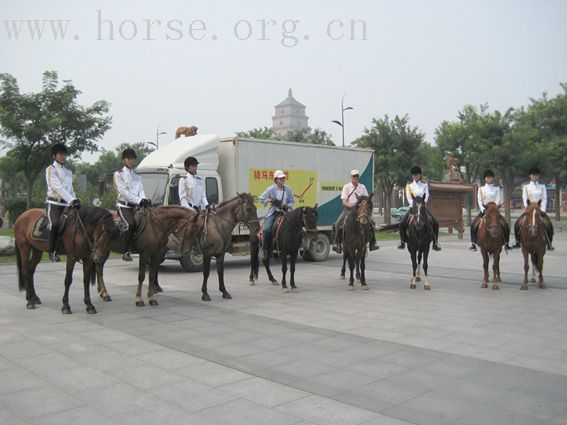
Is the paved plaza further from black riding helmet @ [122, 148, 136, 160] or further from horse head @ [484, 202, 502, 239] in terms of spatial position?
black riding helmet @ [122, 148, 136, 160]

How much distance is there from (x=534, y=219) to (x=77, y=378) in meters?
9.66

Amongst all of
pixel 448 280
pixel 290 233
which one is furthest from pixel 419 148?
pixel 290 233

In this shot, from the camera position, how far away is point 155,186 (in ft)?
45.8

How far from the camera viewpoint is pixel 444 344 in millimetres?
7000

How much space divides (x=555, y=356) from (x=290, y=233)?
6107 mm

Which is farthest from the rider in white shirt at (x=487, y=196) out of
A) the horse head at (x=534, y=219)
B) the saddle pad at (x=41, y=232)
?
the saddle pad at (x=41, y=232)

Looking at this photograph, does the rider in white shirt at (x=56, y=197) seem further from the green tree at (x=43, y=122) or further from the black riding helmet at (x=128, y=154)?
the green tree at (x=43, y=122)

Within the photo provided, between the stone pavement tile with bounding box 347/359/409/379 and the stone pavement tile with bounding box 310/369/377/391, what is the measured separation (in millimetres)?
110

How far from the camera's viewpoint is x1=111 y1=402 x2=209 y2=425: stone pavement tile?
14.6 ft

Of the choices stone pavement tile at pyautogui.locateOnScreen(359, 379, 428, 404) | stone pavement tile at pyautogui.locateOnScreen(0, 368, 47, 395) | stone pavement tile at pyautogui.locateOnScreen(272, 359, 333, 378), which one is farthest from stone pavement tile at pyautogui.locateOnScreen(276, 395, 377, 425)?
stone pavement tile at pyautogui.locateOnScreen(0, 368, 47, 395)

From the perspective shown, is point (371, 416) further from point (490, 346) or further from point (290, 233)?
point (290, 233)

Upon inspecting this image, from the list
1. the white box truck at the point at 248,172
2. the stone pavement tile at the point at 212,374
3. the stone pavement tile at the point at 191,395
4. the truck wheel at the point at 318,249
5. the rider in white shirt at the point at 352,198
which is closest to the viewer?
the stone pavement tile at the point at 191,395

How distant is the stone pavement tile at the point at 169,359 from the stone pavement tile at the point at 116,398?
78cm

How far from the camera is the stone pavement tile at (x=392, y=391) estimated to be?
198 inches
